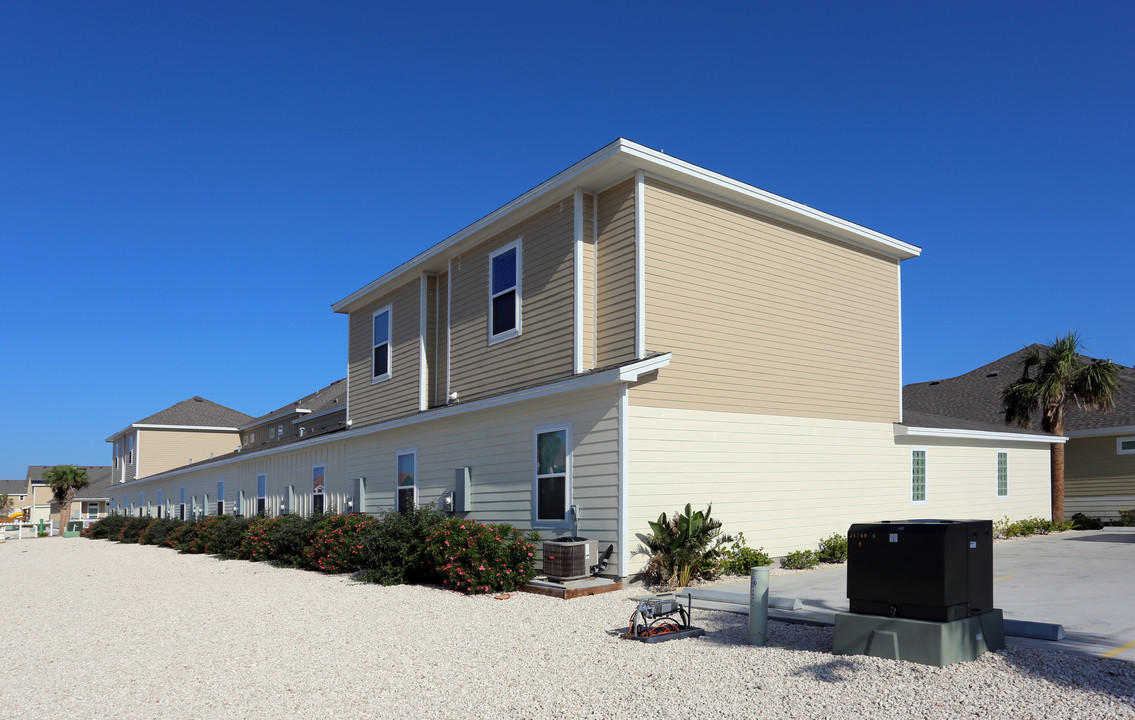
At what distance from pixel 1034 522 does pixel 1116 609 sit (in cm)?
1279

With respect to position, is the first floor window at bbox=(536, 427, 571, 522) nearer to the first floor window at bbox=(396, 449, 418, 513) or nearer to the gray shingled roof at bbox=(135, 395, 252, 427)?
the first floor window at bbox=(396, 449, 418, 513)

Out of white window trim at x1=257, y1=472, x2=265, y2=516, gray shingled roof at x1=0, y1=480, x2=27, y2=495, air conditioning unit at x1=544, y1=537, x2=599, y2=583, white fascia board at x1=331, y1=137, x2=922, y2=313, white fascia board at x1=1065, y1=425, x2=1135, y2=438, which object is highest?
white fascia board at x1=331, y1=137, x2=922, y2=313

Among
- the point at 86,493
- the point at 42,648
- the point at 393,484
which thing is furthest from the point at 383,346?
the point at 86,493

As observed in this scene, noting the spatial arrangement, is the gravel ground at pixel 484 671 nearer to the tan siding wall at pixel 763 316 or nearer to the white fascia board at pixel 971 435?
the tan siding wall at pixel 763 316

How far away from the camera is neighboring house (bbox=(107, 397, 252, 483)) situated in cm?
4500

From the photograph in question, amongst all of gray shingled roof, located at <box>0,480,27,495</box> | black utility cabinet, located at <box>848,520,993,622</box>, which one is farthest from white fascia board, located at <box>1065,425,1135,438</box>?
gray shingled roof, located at <box>0,480,27,495</box>

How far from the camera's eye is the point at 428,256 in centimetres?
1769

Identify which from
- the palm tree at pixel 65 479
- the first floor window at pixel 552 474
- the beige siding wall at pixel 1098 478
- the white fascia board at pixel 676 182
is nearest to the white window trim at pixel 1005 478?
the white fascia board at pixel 676 182

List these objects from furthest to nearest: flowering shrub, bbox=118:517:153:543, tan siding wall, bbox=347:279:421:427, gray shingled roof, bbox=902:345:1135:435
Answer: flowering shrub, bbox=118:517:153:543 < gray shingled roof, bbox=902:345:1135:435 < tan siding wall, bbox=347:279:421:427

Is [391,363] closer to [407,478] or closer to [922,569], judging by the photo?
[407,478]

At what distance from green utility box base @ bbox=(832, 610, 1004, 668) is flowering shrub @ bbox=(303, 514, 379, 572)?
1028cm

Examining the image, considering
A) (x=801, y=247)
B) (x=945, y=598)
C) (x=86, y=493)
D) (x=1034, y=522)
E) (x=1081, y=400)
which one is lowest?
(x=86, y=493)

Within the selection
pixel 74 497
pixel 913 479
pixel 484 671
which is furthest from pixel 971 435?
pixel 74 497

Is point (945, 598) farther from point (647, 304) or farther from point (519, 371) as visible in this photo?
point (519, 371)
